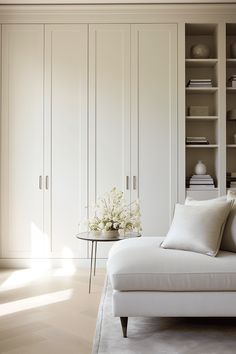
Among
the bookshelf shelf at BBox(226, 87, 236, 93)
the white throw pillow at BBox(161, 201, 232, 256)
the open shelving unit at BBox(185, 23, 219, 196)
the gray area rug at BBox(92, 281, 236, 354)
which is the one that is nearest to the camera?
the gray area rug at BBox(92, 281, 236, 354)

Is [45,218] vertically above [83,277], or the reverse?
[45,218]

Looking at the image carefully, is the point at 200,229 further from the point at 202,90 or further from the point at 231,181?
the point at 202,90

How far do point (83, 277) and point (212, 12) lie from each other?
10.3 feet

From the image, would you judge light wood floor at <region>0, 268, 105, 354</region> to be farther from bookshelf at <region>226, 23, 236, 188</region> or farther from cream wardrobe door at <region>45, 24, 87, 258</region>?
bookshelf at <region>226, 23, 236, 188</region>

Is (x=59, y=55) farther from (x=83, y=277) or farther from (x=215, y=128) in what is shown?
(x=83, y=277)

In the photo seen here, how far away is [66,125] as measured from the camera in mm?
4691

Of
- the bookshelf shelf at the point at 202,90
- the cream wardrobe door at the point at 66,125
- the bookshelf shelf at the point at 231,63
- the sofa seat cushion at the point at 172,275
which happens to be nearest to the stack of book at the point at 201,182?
the bookshelf shelf at the point at 202,90

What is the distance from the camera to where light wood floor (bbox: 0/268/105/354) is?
255 centimetres

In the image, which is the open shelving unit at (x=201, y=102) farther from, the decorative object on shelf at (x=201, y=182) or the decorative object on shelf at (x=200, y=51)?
the decorative object on shelf at (x=201, y=182)

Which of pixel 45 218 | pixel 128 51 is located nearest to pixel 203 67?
pixel 128 51

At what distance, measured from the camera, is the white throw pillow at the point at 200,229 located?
9.29 ft

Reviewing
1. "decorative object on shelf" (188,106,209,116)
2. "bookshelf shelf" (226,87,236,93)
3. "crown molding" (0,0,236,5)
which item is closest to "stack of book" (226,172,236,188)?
"decorative object on shelf" (188,106,209,116)

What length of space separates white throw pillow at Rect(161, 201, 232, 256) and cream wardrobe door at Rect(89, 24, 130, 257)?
1745 millimetres

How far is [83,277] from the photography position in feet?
13.9
